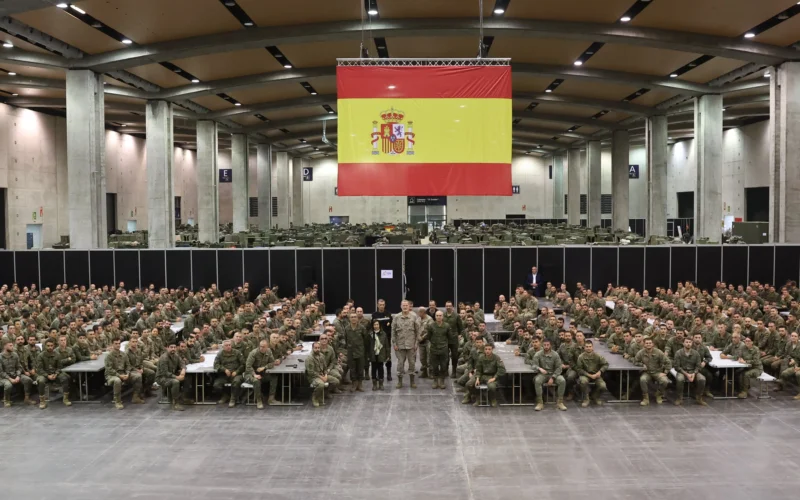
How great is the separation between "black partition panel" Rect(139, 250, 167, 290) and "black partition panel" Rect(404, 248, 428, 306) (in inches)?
343

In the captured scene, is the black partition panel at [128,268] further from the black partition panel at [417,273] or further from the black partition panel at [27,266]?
the black partition panel at [417,273]

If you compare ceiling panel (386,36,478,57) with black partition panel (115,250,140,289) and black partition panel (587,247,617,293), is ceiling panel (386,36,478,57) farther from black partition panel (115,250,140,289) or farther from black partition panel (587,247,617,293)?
black partition panel (115,250,140,289)

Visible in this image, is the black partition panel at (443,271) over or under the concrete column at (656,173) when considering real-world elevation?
under

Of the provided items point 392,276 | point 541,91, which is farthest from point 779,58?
point 392,276

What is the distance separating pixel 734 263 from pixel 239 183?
31766 millimetres

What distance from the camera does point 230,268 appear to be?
24.5 metres

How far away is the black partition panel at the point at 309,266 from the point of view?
24.0 metres

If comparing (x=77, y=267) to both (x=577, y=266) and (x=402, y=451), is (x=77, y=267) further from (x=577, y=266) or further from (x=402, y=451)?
(x=402, y=451)

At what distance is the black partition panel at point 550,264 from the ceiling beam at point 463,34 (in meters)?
7.28

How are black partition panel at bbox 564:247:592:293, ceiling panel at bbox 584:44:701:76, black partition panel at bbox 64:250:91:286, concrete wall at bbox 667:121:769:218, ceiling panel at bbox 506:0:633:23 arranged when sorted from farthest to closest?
concrete wall at bbox 667:121:769:218 → ceiling panel at bbox 584:44:701:76 → black partition panel at bbox 64:250:91:286 → black partition panel at bbox 564:247:592:293 → ceiling panel at bbox 506:0:633:23

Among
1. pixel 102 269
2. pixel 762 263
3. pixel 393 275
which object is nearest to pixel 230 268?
pixel 102 269

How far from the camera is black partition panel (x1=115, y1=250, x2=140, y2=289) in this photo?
24859 mm

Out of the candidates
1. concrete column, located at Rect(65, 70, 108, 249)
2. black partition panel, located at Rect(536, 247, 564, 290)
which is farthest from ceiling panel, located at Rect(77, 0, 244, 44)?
black partition panel, located at Rect(536, 247, 564, 290)

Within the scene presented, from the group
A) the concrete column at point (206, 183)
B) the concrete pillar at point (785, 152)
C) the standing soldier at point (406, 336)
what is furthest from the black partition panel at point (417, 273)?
the concrete column at point (206, 183)
